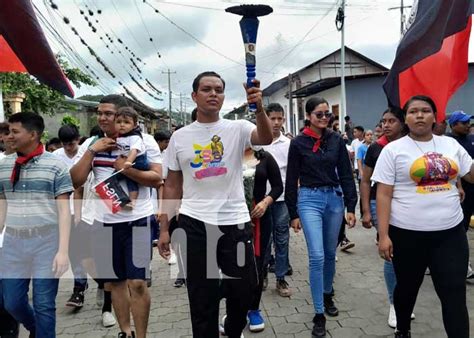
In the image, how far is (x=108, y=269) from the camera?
3.34m

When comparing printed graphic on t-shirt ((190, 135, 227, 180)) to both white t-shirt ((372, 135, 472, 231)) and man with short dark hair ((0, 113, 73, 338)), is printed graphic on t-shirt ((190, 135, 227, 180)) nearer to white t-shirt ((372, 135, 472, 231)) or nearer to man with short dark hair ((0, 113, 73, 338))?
man with short dark hair ((0, 113, 73, 338))

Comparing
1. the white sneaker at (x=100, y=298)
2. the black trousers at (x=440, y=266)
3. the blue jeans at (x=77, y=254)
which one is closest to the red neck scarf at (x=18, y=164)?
the blue jeans at (x=77, y=254)

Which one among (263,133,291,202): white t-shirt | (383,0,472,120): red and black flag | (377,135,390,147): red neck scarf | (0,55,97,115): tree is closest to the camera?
(383,0,472,120): red and black flag

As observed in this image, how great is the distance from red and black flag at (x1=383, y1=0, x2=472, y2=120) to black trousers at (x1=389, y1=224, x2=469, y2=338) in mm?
1364

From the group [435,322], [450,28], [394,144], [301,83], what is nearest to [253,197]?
[394,144]

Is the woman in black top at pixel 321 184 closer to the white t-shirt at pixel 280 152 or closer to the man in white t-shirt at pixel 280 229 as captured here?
the man in white t-shirt at pixel 280 229

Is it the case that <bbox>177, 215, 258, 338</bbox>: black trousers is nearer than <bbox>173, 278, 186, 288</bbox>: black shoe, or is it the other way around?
<bbox>177, 215, 258, 338</bbox>: black trousers

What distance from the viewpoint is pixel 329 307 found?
3.97 m

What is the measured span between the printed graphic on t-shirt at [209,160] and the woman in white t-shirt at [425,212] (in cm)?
111

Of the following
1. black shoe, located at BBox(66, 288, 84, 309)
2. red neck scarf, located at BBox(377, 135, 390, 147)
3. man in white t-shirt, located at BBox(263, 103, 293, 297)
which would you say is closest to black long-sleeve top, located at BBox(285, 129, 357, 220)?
red neck scarf, located at BBox(377, 135, 390, 147)

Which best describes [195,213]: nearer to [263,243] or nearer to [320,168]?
[263,243]

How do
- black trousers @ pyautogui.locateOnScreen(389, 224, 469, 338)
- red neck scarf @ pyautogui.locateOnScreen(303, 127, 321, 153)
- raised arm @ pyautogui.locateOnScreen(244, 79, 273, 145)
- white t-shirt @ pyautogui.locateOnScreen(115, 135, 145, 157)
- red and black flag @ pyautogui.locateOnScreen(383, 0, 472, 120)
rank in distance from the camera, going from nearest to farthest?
raised arm @ pyautogui.locateOnScreen(244, 79, 273, 145) → black trousers @ pyautogui.locateOnScreen(389, 224, 469, 338) → white t-shirt @ pyautogui.locateOnScreen(115, 135, 145, 157) → red and black flag @ pyautogui.locateOnScreen(383, 0, 472, 120) → red neck scarf @ pyautogui.locateOnScreen(303, 127, 321, 153)

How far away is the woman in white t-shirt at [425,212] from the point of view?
9.27 ft

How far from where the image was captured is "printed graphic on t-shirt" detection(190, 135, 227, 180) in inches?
115
